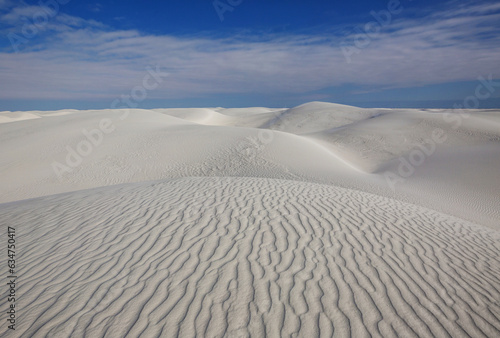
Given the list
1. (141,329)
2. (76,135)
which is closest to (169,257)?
(141,329)

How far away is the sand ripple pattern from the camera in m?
2.95

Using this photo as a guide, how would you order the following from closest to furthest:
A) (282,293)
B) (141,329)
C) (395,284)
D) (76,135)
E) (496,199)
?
(141,329)
(282,293)
(395,284)
(496,199)
(76,135)

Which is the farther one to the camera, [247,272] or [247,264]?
[247,264]

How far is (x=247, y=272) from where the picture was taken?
366 cm

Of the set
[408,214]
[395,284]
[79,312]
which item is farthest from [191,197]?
[408,214]

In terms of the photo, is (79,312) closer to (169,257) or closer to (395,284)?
(169,257)

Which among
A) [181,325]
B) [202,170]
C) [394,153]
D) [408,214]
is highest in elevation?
[181,325]

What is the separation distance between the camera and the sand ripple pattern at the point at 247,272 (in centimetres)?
295

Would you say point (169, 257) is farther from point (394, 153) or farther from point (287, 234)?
point (394, 153)

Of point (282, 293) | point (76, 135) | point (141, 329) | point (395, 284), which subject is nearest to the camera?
point (141, 329)

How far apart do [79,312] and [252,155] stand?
12.3 m

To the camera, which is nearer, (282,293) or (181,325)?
(181,325)

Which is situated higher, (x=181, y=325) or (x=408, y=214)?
(x=181, y=325)

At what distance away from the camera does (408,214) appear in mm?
6617
